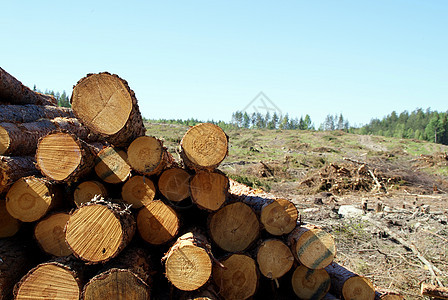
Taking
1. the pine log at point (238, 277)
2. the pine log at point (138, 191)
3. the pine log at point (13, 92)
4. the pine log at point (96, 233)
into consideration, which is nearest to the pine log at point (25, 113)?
the pine log at point (13, 92)

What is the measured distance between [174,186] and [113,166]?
0.72m

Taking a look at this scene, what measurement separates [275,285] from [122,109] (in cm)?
261

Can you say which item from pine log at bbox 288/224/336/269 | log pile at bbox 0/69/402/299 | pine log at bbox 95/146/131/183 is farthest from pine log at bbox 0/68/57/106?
pine log at bbox 288/224/336/269

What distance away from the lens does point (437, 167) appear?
53.5ft

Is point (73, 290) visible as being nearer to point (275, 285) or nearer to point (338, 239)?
point (275, 285)

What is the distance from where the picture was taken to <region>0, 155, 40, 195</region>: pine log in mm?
2982

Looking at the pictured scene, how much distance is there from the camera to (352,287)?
3174 mm

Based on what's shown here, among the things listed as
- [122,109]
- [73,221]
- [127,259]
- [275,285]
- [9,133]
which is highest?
[122,109]

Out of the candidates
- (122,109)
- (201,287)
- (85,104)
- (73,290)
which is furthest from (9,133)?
(201,287)

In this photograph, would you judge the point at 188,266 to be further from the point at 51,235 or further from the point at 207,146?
the point at 51,235

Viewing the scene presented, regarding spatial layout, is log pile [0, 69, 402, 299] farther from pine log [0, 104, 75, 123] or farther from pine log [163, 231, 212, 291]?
pine log [0, 104, 75, 123]

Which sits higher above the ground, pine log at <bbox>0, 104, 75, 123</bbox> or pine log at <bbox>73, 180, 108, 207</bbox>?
pine log at <bbox>0, 104, 75, 123</bbox>

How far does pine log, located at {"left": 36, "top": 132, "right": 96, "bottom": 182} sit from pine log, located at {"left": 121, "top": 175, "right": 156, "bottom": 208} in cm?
52

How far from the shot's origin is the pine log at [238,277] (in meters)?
2.96
